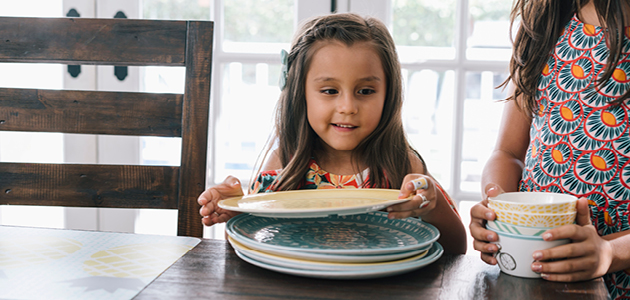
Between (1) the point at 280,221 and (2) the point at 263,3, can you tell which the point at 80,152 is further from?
(1) the point at 280,221

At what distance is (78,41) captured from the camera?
998mm

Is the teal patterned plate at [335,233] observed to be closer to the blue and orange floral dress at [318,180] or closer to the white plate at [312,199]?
the white plate at [312,199]

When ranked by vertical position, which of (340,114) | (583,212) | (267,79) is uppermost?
(267,79)

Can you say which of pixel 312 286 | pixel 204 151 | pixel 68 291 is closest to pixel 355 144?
pixel 204 151

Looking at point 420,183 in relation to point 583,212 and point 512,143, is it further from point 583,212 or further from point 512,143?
point 512,143

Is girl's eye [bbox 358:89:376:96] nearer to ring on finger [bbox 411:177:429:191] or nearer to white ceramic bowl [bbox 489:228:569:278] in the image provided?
ring on finger [bbox 411:177:429:191]

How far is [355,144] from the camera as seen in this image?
106 centimetres

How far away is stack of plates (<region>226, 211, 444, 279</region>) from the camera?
53cm

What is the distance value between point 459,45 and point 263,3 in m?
0.79

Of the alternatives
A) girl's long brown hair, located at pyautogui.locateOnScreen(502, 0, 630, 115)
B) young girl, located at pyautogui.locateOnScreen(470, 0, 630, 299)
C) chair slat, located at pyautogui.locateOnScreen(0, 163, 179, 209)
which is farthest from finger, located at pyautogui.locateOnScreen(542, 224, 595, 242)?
chair slat, located at pyautogui.locateOnScreen(0, 163, 179, 209)

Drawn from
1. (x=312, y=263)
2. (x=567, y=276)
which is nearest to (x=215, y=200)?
(x=312, y=263)

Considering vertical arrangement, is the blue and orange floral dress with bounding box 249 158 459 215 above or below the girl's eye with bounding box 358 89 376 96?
below

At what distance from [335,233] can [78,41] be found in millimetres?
723

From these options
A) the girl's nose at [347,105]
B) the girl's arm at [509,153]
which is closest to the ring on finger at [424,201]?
→ the girl's arm at [509,153]
